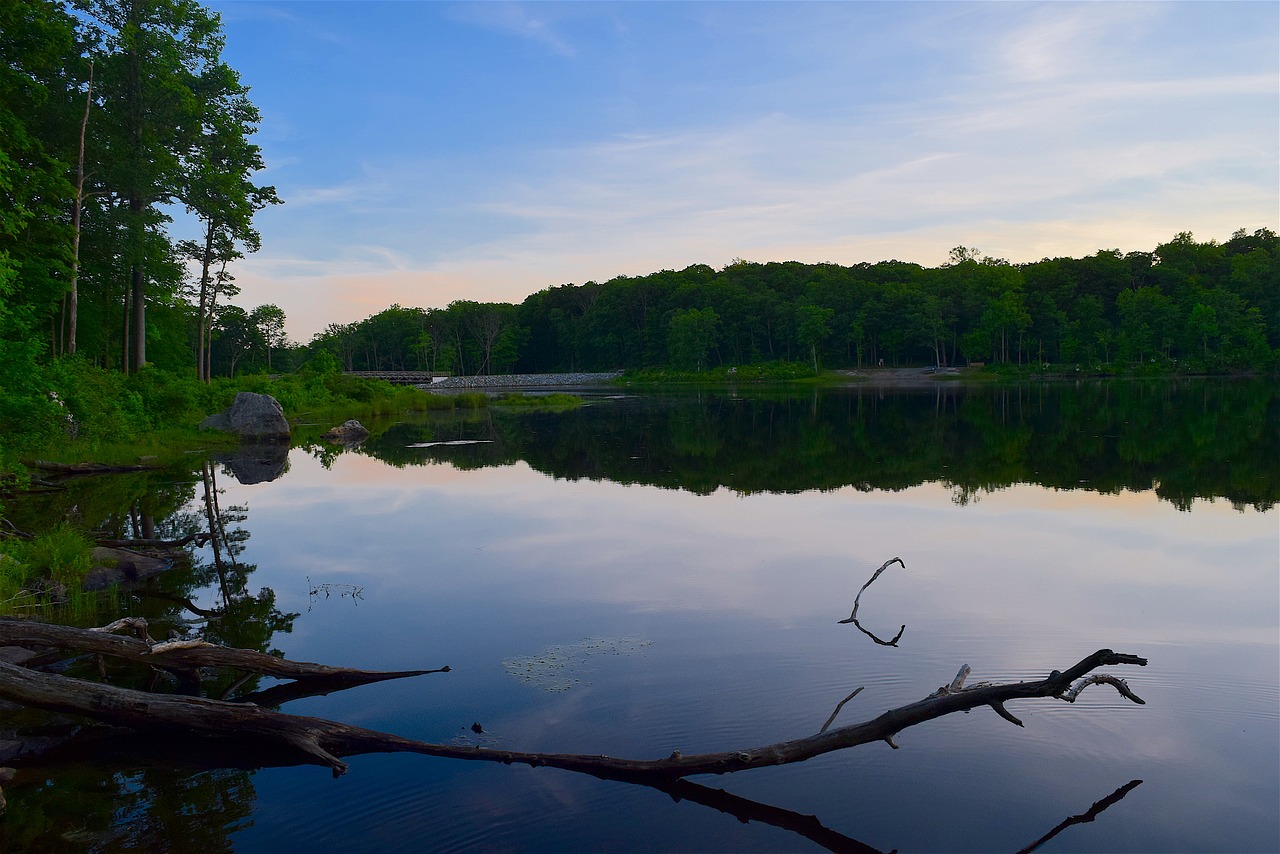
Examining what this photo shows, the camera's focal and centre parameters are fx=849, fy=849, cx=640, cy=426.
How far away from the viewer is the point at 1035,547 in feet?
41.9

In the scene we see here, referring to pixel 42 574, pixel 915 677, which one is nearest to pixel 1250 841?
pixel 915 677

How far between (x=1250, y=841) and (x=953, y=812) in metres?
1.72

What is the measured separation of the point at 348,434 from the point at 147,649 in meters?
29.7

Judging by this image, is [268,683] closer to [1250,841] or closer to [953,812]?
[953,812]

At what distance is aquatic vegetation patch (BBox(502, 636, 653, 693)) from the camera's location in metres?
7.75

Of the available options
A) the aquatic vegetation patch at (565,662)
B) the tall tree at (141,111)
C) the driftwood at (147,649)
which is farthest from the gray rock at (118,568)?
the tall tree at (141,111)

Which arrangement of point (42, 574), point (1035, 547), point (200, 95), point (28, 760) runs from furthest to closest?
point (200, 95) → point (1035, 547) → point (42, 574) → point (28, 760)

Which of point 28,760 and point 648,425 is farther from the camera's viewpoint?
point 648,425

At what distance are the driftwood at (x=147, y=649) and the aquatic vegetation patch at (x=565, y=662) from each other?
72.2 inches

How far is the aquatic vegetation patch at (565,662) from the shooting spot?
7.75m

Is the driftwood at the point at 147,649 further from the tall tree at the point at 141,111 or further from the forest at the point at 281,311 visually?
the tall tree at the point at 141,111

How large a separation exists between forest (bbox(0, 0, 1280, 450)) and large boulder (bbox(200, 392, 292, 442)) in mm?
2657

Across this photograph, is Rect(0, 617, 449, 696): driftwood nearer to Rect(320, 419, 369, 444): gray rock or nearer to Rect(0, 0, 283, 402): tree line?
Rect(0, 0, 283, 402): tree line

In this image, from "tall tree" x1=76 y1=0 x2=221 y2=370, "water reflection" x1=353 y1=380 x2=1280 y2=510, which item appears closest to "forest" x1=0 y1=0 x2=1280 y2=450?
"tall tree" x1=76 y1=0 x2=221 y2=370
